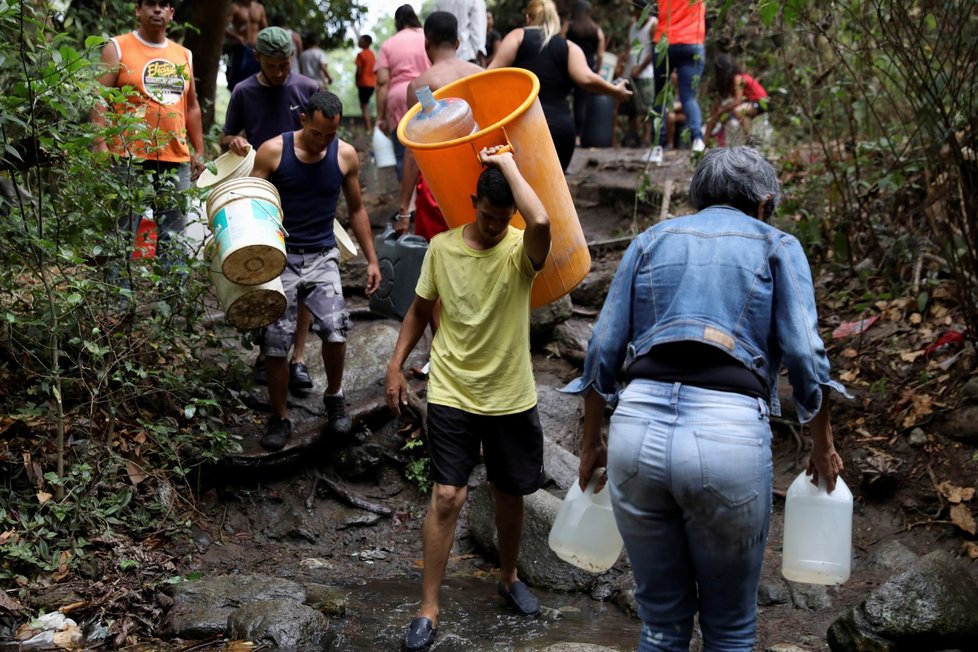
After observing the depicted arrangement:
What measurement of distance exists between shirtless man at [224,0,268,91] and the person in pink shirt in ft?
8.43

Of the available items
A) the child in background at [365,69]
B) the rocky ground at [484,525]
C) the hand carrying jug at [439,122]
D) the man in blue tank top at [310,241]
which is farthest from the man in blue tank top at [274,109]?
the child in background at [365,69]

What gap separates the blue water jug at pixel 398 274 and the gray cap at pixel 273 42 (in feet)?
4.26

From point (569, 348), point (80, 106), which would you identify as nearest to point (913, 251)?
point (569, 348)

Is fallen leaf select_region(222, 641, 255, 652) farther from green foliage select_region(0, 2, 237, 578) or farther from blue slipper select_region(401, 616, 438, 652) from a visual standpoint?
green foliage select_region(0, 2, 237, 578)

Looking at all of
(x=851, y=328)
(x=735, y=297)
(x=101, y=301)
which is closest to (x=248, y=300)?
(x=101, y=301)

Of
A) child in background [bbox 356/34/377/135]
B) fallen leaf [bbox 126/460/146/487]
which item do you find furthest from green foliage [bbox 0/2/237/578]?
child in background [bbox 356/34/377/135]

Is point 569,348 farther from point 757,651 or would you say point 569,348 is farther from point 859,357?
point 757,651

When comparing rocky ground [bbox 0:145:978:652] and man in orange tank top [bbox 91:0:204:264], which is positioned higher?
man in orange tank top [bbox 91:0:204:264]

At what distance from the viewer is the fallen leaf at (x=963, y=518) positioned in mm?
4914

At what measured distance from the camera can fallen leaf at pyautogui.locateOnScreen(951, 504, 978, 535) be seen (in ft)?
16.1

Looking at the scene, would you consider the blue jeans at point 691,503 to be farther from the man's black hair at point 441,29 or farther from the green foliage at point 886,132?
the man's black hair at point 441,29

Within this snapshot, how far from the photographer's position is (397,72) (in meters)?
8.59

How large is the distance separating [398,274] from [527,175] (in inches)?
81.3

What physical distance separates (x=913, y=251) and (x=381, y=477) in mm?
3779
